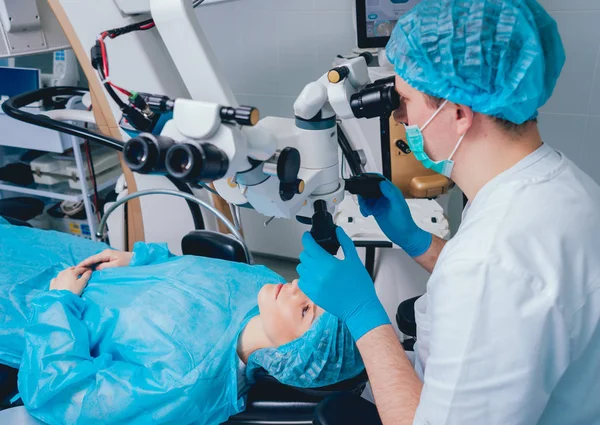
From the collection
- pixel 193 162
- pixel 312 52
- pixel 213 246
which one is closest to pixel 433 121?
pixel 193 162

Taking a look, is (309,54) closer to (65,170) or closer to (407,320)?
(65,170)

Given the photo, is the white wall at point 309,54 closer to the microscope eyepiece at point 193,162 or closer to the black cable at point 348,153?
the black cable at point 348,153

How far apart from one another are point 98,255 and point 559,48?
1463 mm

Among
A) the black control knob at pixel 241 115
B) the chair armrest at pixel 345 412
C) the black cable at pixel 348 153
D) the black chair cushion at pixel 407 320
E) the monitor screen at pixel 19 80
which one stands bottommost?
the black chair cushion at pixel 407 320

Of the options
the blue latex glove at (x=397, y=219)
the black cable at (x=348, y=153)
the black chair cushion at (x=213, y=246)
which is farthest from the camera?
the black cable at (x=348, y=153)

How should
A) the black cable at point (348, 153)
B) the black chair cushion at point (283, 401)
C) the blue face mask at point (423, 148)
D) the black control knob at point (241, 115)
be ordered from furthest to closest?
the black cable at point (348, 153), the black chair cushion at point (283, 401), the blue face mask at point (423, 148), the black control knob at point (241, 115)

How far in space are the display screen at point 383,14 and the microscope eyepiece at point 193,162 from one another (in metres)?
1.11

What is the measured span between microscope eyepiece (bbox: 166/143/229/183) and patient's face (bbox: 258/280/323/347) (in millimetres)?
583

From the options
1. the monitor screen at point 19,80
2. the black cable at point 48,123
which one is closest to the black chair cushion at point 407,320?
the black cable at point 48,123

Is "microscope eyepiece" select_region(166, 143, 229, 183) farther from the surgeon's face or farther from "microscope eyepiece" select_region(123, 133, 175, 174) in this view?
the surgeon's face

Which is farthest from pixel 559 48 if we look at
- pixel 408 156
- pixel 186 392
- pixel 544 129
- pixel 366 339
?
pixel 544 129

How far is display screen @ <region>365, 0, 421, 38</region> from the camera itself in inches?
67.2

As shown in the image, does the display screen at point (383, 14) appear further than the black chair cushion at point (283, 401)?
Yes

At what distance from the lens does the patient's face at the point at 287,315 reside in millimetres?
1323
